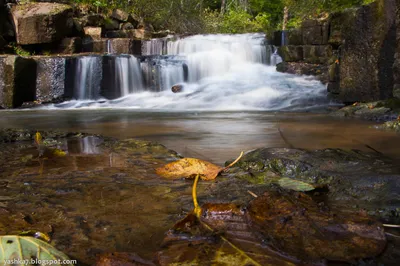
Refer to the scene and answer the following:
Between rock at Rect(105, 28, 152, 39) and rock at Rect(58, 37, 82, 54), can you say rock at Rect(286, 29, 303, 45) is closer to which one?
rock at Rect(105, 28, 152, 39)

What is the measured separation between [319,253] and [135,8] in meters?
19.4

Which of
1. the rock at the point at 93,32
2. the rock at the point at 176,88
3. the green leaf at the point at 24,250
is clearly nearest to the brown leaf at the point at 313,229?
the green leaf at the point at 24,250

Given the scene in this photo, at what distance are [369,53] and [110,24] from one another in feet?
39.6

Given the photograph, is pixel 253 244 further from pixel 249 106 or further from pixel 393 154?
pixel 249 106

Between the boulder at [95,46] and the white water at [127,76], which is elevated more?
the boulder at [95,46]

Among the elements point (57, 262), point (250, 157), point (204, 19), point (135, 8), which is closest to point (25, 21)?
point (135, 8)

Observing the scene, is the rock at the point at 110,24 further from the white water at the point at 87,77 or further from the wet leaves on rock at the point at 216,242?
the wet leaves on rock at the point at 216,242

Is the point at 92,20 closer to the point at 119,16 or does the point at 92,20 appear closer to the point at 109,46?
the point at 119,16

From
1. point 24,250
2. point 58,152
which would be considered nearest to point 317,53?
point 58,152

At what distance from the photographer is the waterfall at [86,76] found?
11008mm

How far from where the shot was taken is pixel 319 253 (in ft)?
3.43

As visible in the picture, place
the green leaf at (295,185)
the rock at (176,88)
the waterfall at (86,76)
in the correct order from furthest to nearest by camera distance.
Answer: the waterfall at (86,76)
the rock at (176,88)
the green leaf at (295,185)

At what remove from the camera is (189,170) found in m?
2.07

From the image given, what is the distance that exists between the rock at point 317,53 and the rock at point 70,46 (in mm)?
7819
